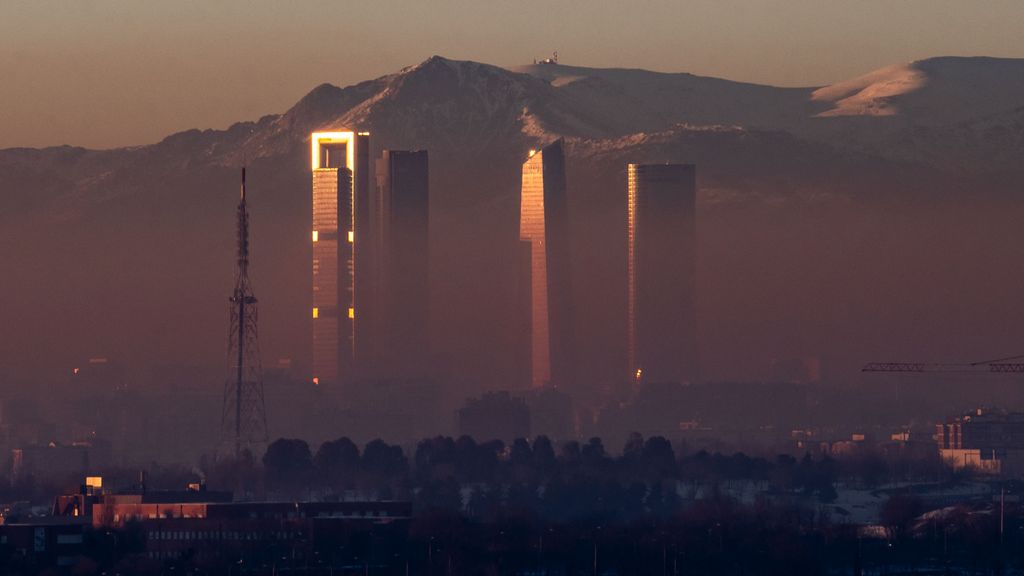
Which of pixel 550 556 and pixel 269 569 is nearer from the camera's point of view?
pixel 269 569

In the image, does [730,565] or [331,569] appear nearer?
[331,569]

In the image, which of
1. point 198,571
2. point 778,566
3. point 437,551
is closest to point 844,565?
point 778,566

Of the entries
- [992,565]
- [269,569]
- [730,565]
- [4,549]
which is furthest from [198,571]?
[992,565]

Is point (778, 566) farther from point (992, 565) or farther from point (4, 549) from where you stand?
point (4, 549)

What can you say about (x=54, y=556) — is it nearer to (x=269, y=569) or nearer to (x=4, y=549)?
(x=4, y=549)

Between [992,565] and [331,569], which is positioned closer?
[331,569]

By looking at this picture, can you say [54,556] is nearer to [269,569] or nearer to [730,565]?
[269,569]

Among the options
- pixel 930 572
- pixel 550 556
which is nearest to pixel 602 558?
pixel 550 556
